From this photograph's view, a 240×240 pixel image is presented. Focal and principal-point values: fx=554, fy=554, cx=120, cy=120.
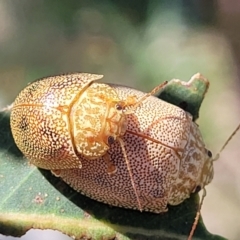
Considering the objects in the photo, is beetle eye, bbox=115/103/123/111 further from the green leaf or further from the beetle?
the green leaf

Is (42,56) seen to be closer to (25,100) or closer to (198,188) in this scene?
(25,100)

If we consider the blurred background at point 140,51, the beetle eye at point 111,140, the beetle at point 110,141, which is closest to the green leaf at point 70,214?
the beetle at point 110,141

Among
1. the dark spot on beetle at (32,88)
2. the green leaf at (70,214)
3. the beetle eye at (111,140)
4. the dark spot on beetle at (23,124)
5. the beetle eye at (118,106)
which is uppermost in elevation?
the beetle eye at (118,106)

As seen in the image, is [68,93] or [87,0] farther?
[87,0]

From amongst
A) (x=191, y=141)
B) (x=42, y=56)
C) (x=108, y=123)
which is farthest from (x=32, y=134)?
(x=42, y=56)

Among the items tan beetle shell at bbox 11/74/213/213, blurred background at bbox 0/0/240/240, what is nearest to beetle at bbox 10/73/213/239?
tan beetle shell at bbox 11/74/213/213

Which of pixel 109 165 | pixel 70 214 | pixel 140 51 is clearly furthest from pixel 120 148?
pixel 140 51

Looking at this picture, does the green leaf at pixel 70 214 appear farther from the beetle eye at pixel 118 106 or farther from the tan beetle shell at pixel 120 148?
the beetle eye at pixel 118 106
